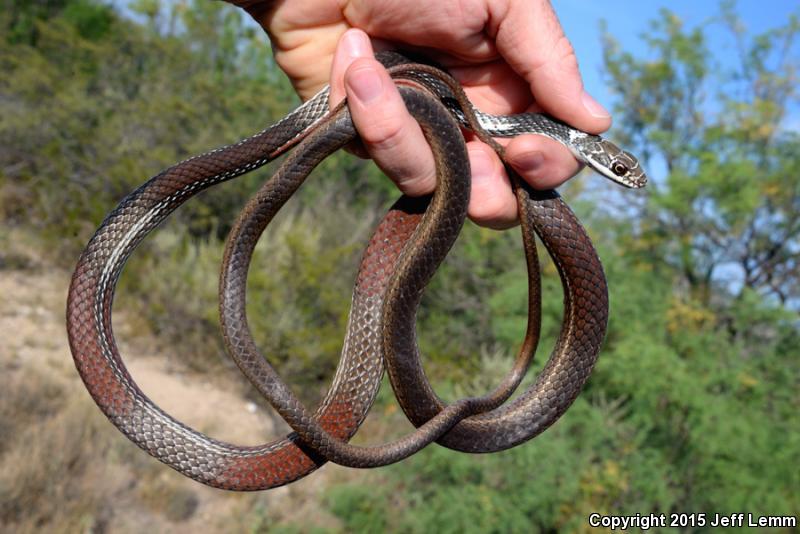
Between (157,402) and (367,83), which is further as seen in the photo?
(157,402)

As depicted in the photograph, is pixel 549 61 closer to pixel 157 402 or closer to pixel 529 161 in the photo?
pixel 529 161

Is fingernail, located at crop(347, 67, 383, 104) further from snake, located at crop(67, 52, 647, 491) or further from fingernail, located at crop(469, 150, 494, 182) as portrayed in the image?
fingernail, located at crop(469, 150, 494, 182)

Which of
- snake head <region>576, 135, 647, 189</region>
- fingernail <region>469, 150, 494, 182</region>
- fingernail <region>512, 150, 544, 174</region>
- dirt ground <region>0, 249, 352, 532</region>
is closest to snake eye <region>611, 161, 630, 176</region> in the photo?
snake head <region>576, 135, 647, 189</region>

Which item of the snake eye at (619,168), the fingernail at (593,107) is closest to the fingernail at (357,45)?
the fingernail at (593,107)

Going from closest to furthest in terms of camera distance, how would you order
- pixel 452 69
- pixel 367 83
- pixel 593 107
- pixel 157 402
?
pixel 367 83 → pixel 593 107 → pixel 452 69 → pixel 157 402

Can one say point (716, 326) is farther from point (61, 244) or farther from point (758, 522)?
point (61, 244)

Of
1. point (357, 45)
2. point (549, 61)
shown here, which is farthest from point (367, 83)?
point (549, 61)
